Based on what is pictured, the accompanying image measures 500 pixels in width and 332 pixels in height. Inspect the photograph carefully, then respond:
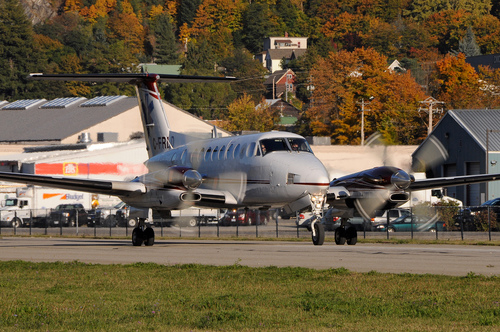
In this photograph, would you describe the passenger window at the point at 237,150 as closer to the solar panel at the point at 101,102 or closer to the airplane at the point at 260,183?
the airplane at the point at 260,183

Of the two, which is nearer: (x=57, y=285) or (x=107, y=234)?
(x=57, y=285)

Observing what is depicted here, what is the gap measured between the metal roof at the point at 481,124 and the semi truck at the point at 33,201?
100 ft

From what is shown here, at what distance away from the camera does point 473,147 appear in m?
69.0

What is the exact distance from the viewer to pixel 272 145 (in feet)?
95.8

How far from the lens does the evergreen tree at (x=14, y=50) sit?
172 metres

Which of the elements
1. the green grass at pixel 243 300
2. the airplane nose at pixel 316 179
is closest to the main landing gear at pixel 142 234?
the airplane nose at pixel 316 179

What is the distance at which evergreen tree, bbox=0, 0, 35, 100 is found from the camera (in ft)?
564

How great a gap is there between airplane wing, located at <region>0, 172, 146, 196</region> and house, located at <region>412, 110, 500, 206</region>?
1473 inches

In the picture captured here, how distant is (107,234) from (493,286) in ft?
118

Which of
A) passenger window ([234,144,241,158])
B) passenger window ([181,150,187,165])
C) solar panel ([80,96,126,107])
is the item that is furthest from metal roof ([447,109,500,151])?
solar panel ([80,96,126,107])

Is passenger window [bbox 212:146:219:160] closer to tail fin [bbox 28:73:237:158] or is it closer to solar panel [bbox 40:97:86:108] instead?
tail fin [bbox 28:73:237:158]

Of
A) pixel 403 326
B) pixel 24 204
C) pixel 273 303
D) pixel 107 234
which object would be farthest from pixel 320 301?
pixel 24 204

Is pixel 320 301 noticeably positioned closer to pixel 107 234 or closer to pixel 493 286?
pixel 493 286

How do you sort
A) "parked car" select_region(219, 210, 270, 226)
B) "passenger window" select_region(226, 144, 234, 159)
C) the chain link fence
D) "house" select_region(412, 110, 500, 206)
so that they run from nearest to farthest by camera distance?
"passenger window" select_region(226, 144, 234, 159) < the chain link fence < "parked car" select_region(219, 210, 270, 226) < "house" select_region(412, 110, 500, 206)
